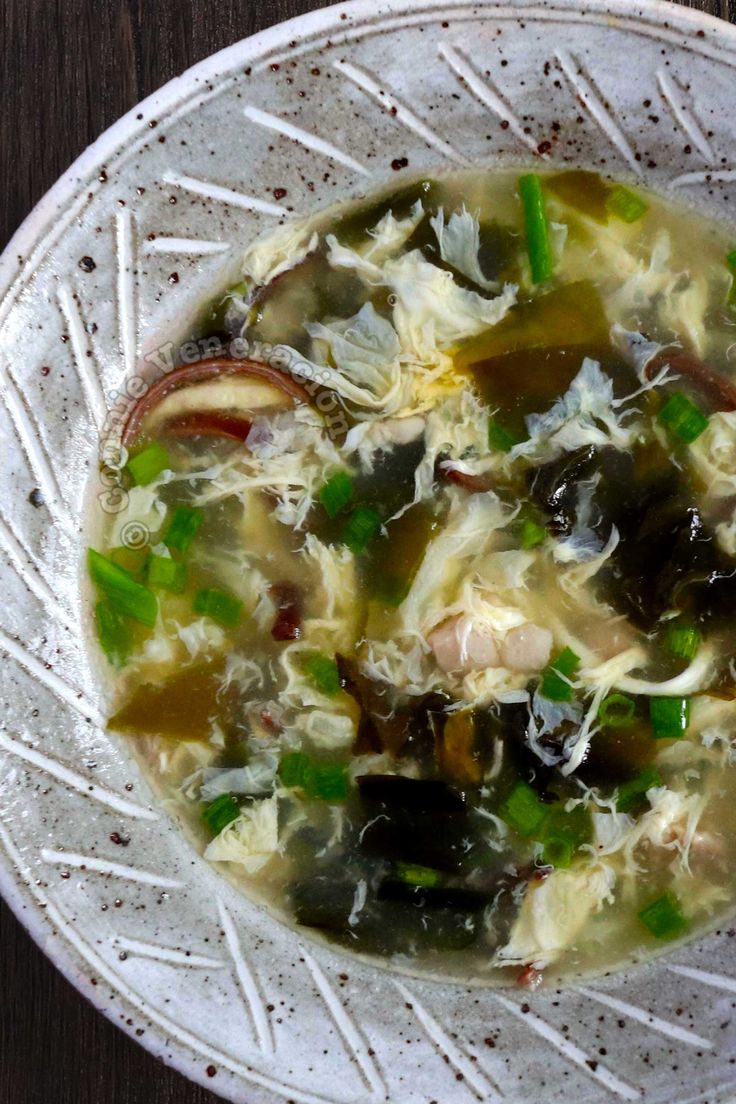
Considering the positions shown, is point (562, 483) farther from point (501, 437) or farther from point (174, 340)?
point (174, 340)

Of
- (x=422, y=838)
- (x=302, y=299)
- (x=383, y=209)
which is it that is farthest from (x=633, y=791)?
(x=383, y=209)

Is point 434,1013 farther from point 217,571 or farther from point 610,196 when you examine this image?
point 610,196

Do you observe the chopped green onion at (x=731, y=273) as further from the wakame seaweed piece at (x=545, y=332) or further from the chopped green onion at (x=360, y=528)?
the chopped green onion at (x=360, y=528)

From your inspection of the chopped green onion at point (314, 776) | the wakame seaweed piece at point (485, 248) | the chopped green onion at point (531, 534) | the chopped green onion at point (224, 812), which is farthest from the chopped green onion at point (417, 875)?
the wakame seaweed piece at point (485, 248)

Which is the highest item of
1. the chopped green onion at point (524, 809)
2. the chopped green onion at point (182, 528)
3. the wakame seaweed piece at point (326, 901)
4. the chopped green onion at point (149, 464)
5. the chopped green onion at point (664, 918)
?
the chopped green onion at point (149, 464)

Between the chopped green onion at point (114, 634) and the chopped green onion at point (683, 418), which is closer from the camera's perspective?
the chopped green onion at point (683, 418)

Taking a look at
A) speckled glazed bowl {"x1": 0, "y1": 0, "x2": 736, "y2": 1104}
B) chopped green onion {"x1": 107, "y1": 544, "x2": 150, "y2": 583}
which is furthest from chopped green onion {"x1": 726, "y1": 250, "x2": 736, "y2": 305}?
chopped green onion {"x1": 107, "y1": 544, "x2": 150, "y2": 583}

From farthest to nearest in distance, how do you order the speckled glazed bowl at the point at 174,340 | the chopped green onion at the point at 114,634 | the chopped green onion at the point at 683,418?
the chopped green onion at the point at 114,634, the chopped green onion at the point at 683,418, the speckled glazed bowl at the point at 174,340
